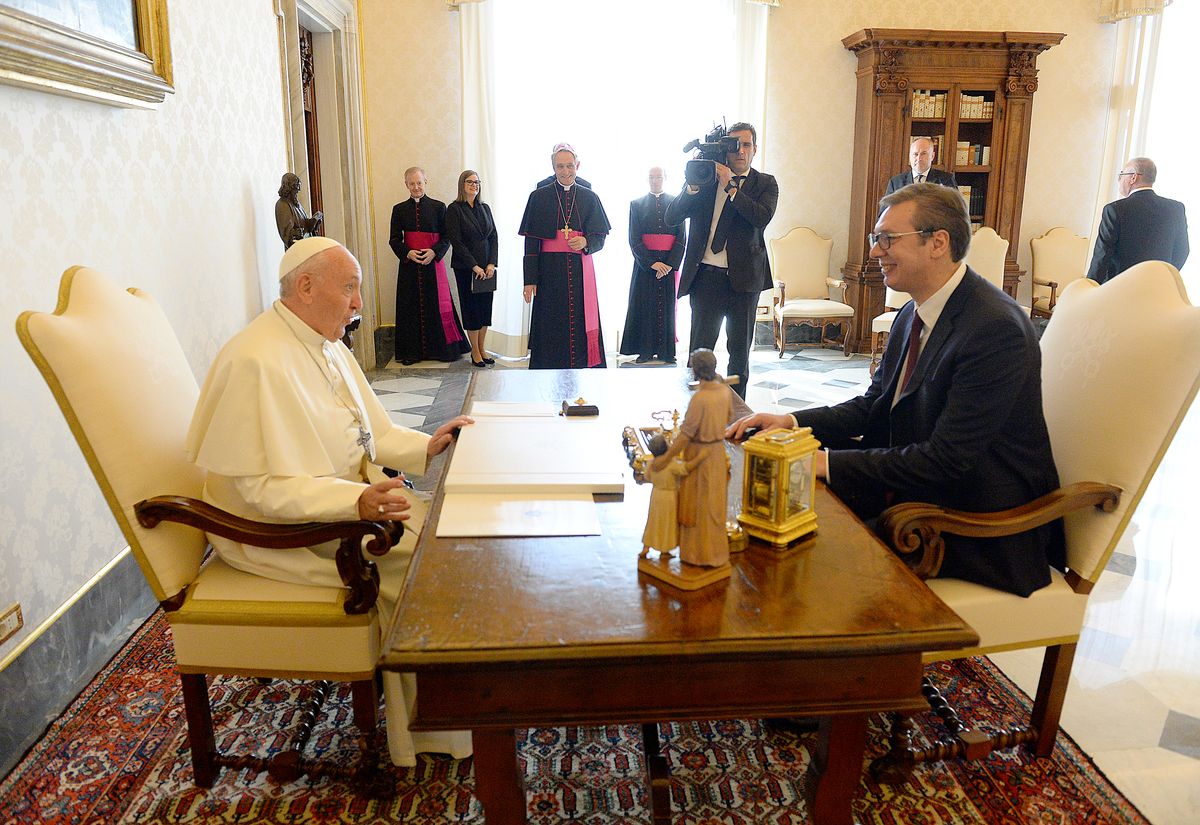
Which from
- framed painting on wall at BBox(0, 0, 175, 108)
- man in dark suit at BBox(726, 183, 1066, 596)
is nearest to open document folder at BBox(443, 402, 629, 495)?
man in dark suit at BBox(726, 183, 1066, 596)

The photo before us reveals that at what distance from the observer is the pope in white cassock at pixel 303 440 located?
6.40 ft

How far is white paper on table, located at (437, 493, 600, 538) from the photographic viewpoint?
5.54 ft

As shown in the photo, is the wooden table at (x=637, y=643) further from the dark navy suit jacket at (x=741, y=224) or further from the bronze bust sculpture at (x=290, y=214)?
the dark navy suit jacket at (x=741, y=224)

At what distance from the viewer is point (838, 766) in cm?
163

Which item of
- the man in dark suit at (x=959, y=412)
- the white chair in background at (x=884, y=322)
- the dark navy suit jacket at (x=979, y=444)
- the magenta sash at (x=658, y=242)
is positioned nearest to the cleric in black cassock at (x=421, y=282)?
the magenta sash at (x=658, y=242)

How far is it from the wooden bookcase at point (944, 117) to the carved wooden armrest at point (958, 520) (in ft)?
19.3

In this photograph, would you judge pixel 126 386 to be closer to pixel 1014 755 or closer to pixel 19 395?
pixel 19 395

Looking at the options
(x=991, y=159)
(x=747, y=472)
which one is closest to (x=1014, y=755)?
(x=747, y=472)

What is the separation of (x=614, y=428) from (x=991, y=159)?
265 inches

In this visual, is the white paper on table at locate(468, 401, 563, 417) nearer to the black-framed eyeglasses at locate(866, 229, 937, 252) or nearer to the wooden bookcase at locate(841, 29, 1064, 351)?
the black-framed eyeglasses at locate(866, 229, 937, 252)

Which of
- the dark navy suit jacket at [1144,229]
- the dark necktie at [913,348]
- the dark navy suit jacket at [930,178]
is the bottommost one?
the dark necktie at [913,348]

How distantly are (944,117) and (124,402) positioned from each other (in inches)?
293

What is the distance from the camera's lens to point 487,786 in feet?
4.96

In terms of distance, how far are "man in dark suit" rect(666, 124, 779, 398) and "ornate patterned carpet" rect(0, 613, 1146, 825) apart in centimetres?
277
